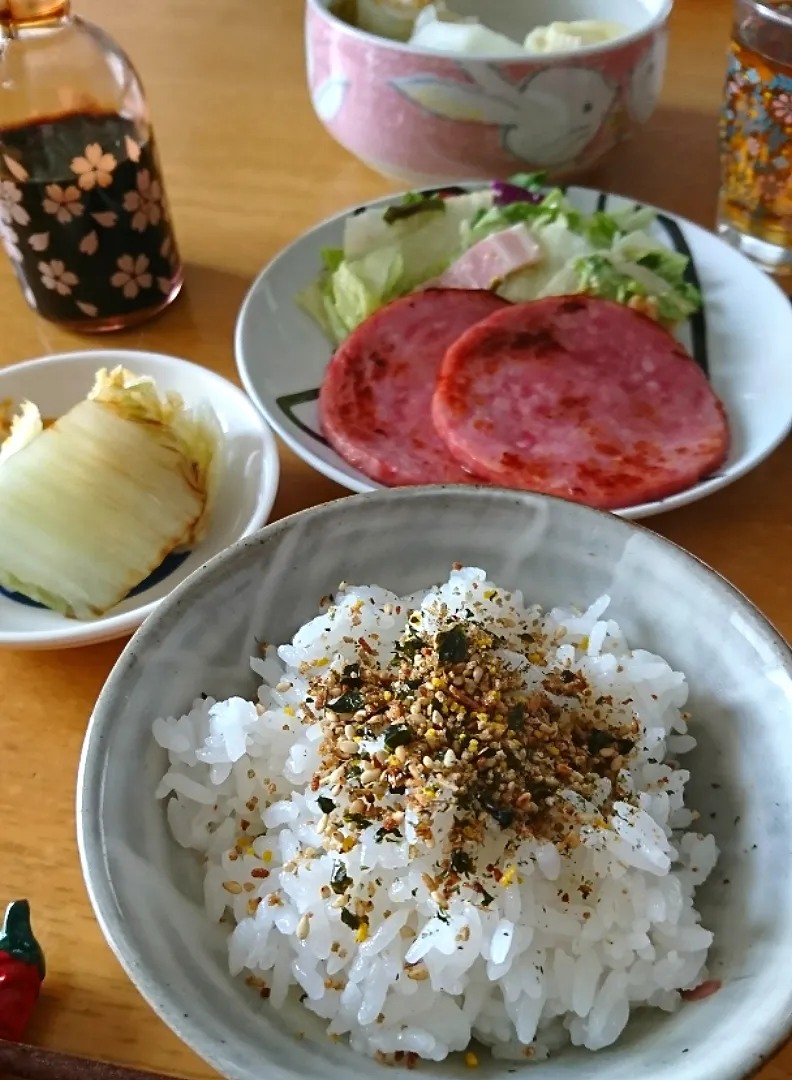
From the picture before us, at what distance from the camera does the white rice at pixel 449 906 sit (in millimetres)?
888

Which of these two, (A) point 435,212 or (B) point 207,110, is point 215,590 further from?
(B) point 207,110

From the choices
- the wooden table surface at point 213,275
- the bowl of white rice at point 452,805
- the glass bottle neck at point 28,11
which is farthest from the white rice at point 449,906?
the glass bottle neck at point 28,11

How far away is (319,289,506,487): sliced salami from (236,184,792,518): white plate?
0.04 meters

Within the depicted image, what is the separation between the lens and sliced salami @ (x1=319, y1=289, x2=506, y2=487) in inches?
58.1

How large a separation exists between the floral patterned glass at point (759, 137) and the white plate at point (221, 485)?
1.07 metres

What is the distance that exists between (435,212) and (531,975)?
1481 mm

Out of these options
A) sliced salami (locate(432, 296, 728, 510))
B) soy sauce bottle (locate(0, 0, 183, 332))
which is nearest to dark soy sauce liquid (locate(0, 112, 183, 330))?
soy sauce bottle (locate(0, 0, 183, 332))

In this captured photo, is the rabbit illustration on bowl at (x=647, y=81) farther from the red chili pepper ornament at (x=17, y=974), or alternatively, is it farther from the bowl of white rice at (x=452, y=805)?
the red chili pepper ornament at (x=17, y=974)

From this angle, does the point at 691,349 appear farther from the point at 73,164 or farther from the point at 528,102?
the point at 73,164

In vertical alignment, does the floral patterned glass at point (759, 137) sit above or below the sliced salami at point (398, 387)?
above

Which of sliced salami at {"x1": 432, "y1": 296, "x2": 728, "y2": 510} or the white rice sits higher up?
sliced salami at {"x1": 432, "y1": 296, "x2": 728, "y2": 510}

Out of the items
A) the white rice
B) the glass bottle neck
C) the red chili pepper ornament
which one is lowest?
the red chili pepper ornament

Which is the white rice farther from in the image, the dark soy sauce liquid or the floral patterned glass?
the floral patterned glass

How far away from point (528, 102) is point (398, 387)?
0.68 meters
